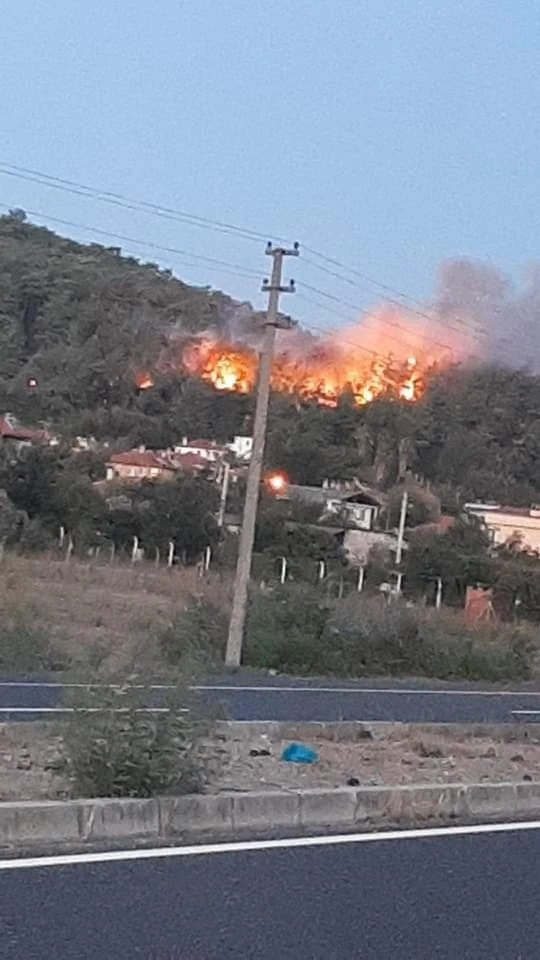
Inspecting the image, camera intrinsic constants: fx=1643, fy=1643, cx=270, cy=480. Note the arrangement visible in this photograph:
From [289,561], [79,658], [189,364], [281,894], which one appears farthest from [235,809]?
[189,364]

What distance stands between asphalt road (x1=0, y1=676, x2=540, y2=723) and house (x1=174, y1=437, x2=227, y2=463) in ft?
146

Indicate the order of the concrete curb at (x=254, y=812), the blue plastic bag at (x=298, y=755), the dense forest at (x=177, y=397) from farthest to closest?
1. the dense forest at (x=177, y=397)
2. the blue plastic bag at (x=298, y=755)
3. the concrete curb at (x=254, y=812)

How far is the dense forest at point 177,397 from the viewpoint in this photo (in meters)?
55.2

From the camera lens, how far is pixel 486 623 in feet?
140

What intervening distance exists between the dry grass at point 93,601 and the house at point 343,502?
45.8ft

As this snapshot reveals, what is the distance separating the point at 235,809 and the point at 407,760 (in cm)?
463

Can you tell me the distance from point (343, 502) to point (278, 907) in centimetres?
6281

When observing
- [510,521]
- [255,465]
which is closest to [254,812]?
[255,465]

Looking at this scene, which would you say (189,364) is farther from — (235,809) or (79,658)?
(235,809)

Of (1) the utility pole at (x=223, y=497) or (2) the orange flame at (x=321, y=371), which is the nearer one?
(2) the orange flame at (x=321, y=371)

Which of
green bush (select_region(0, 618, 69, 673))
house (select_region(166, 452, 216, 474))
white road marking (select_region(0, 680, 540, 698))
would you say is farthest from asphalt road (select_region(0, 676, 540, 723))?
house (select_region(166, 452, 216, 474))

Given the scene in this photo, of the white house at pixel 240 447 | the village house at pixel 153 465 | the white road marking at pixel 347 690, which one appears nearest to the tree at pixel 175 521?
the village house at pixel 153 465

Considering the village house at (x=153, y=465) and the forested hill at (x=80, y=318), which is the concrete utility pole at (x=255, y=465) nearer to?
the village house at (x=153, y=465)

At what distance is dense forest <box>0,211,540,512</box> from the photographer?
55.2 metres
